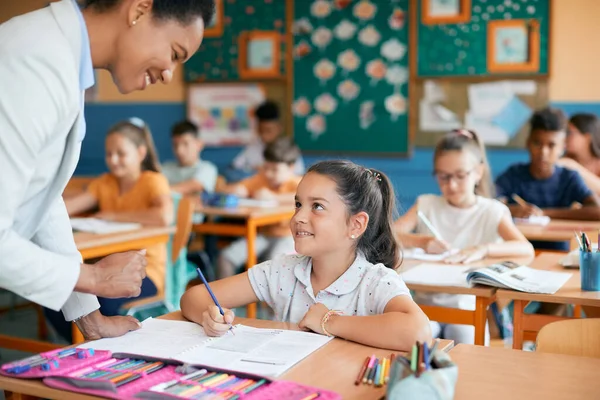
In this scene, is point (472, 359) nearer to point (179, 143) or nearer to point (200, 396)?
point (200, 396)

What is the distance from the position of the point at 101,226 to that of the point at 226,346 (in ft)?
6.62

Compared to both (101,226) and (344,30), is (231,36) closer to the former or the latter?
(344,30)

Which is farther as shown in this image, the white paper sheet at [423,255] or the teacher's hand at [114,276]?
the white paper sheet at [423,255]

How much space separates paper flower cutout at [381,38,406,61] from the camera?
19.5 ft

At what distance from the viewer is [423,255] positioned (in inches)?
117

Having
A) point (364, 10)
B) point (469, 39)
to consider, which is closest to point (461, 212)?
point (469, 39)

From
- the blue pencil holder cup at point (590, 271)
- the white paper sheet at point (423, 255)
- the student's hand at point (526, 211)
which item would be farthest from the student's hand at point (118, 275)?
the student's hand at point (526, 211)

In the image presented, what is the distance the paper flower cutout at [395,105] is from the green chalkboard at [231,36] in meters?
0.99

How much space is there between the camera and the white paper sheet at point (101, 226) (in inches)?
135

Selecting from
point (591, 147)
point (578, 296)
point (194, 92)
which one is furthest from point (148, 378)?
point (194, 92)

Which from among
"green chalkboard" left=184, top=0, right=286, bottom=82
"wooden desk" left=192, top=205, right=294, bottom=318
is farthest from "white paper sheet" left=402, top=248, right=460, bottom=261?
"green chalkboard" left=184, top=0, right=286, bottom=82

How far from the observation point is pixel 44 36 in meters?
1.27

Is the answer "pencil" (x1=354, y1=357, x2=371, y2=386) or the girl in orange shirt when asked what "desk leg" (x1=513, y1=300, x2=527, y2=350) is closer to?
"pencil" (x1=354, y1=357, x2=371, y2=386)

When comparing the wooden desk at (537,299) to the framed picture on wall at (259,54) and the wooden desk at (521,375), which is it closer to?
the wooden desk at (521,375)
